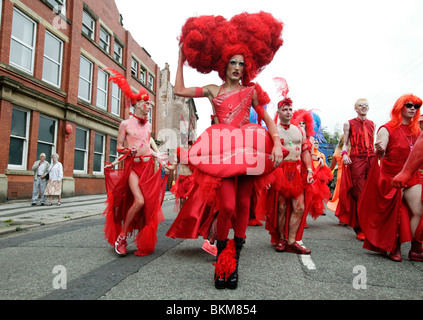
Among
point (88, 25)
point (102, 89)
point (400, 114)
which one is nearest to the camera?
point (400, 114)

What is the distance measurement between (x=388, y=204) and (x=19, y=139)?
499 inches

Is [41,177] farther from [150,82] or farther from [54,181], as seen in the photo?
[150,82]

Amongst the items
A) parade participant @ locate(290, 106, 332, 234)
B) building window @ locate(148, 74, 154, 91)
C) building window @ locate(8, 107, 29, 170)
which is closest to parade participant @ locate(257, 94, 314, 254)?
parade participant @ locate(290, 106, 332, 234)

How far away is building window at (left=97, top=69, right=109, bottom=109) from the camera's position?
18.9 metres

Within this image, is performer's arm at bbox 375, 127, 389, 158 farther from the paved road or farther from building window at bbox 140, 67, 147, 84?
building window at bbox 140, 67, 147, 84

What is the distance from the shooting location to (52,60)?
47.4ft

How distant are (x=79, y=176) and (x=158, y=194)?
44.5ft

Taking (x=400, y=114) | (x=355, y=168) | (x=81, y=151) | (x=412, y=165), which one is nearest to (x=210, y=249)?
(x=412, y=165)

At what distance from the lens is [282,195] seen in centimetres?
455

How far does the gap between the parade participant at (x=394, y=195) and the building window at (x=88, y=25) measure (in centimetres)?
1643

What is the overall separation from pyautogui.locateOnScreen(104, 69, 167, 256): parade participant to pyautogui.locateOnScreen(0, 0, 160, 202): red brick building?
28.9 feet

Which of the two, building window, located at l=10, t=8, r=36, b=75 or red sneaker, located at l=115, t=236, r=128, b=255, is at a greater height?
building window, located at l=10, t=8, r=36, b=75
